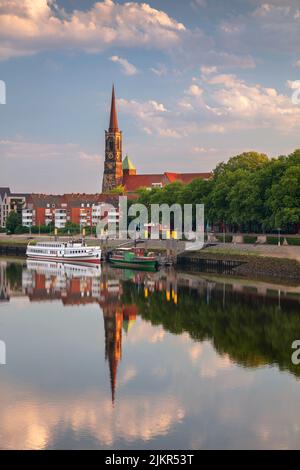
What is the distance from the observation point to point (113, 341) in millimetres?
38438

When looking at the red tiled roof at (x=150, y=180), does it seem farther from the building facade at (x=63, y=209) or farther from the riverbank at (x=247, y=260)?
the riverbank at (x=247, y=260)

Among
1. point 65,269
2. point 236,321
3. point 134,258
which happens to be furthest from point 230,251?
point 236,321

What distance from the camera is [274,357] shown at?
34188mm

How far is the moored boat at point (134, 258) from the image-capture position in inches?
3319

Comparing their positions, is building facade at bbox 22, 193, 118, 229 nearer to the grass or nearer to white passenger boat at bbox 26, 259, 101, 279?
white passenger boat at bbox 26, 259, 101, 279

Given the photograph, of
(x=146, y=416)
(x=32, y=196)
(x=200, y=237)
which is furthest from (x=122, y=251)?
(x=32, y=196)

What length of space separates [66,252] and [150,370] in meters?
70.4

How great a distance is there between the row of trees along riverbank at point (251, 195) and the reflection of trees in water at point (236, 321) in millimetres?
21251

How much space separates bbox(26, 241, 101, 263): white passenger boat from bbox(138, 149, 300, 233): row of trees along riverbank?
1786 cm
